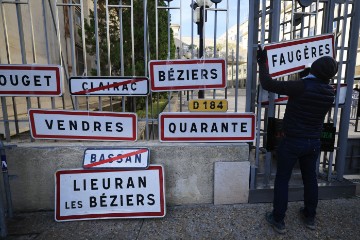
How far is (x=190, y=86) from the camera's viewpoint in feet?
9.34

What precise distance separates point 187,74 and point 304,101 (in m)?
1.33

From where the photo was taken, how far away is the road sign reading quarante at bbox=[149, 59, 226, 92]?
110 inches

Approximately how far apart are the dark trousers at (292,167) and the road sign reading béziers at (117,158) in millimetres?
1531

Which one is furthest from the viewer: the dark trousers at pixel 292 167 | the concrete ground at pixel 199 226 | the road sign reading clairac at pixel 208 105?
the road sign reading clairac at pixel 208 105

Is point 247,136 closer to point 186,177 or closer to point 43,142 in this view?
point 186,177

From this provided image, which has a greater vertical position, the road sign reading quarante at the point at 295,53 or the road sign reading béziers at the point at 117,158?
the road sign reading quarante at the point at 295,53

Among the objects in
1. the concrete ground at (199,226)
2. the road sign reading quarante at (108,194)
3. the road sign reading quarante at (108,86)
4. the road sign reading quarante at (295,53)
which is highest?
the road sign reading quarante at (295,53)

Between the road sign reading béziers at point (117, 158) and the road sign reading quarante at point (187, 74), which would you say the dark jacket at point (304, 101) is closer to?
the road sign reading quarante at point (187, 74)

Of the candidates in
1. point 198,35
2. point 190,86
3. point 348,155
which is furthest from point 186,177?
point 348,155

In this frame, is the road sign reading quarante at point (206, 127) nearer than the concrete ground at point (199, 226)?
No

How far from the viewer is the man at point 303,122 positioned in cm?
228

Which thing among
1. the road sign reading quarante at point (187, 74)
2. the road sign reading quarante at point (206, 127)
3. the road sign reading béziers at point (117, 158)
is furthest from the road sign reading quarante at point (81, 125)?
the road sign reading quarante at point (187, 74)

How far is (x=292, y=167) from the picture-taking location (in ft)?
8.11

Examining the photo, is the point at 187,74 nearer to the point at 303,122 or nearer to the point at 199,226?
the point at 303,122
